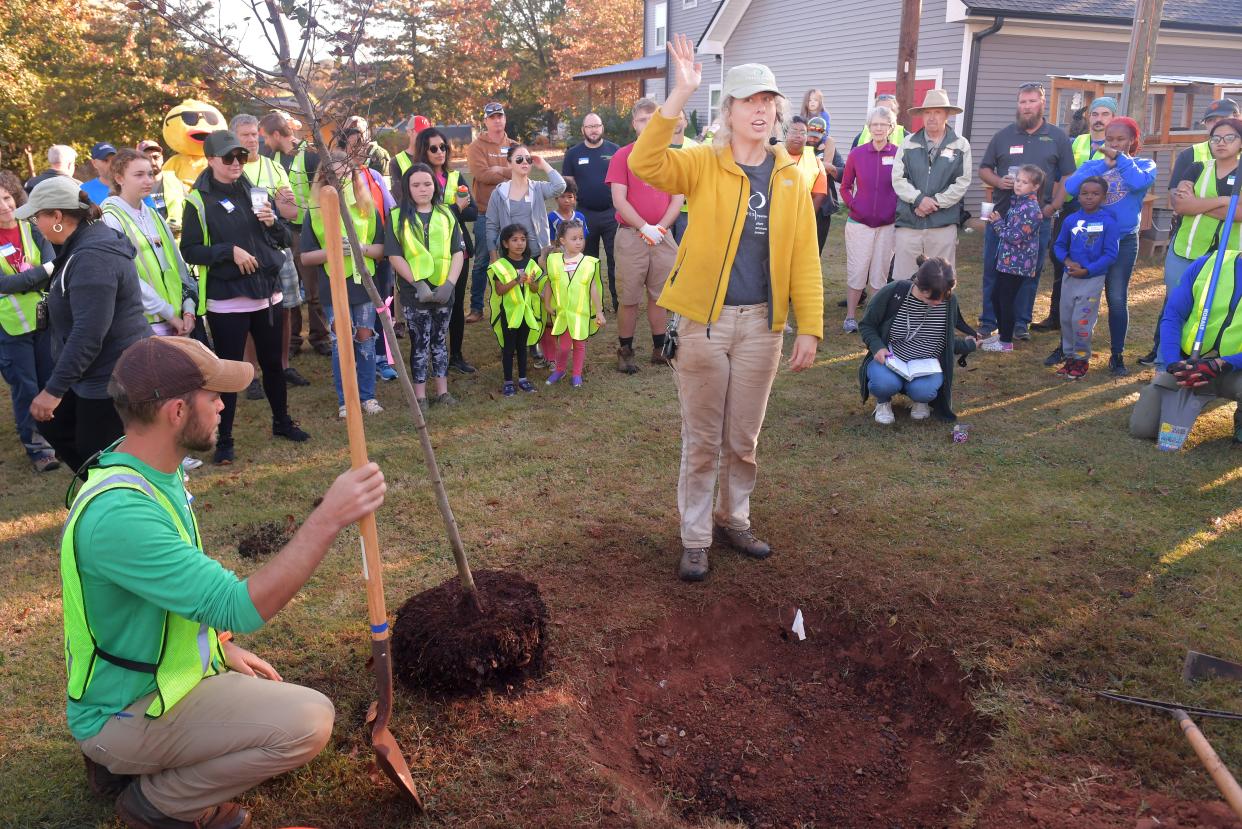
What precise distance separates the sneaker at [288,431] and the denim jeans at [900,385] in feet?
15.0

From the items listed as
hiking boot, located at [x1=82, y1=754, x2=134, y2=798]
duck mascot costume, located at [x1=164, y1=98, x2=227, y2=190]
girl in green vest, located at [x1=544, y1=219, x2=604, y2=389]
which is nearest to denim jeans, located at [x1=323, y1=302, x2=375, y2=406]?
girl in green vest, located at [x1=544, y1=219, x2=604, y2=389]

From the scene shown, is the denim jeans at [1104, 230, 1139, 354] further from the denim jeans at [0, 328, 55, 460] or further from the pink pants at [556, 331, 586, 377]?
the denim jeans at [0, 328, 55, 460]

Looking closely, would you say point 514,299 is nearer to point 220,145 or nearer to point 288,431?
point 288,431

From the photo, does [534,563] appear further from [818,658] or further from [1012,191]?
[1012,191]

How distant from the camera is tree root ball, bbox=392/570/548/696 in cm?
368

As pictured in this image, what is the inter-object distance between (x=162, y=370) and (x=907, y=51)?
537 inches

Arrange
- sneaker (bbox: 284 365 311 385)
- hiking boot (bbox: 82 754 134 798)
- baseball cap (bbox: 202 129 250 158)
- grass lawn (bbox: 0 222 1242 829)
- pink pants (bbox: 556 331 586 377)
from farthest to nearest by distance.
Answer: sneaker (bbox: 284 365 311 385), pink pants (bbox: 556 331 586 377), baseball cap (bbox: 202 129 250 158), grass lawn (bbox: 0 222 1242 829), hiking boot (bbox: 82 754 134 798)

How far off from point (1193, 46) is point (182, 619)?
2220cm

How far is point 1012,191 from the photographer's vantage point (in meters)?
9.09

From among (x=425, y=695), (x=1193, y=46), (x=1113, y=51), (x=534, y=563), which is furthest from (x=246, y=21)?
(x=1193, y=46)

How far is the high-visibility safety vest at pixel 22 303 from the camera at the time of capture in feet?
20.0

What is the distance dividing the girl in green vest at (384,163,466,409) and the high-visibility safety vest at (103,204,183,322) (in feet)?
5.30

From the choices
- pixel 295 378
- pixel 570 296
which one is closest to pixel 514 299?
pixel 570 296

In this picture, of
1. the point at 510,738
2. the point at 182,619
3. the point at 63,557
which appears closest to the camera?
the point at 63,557
